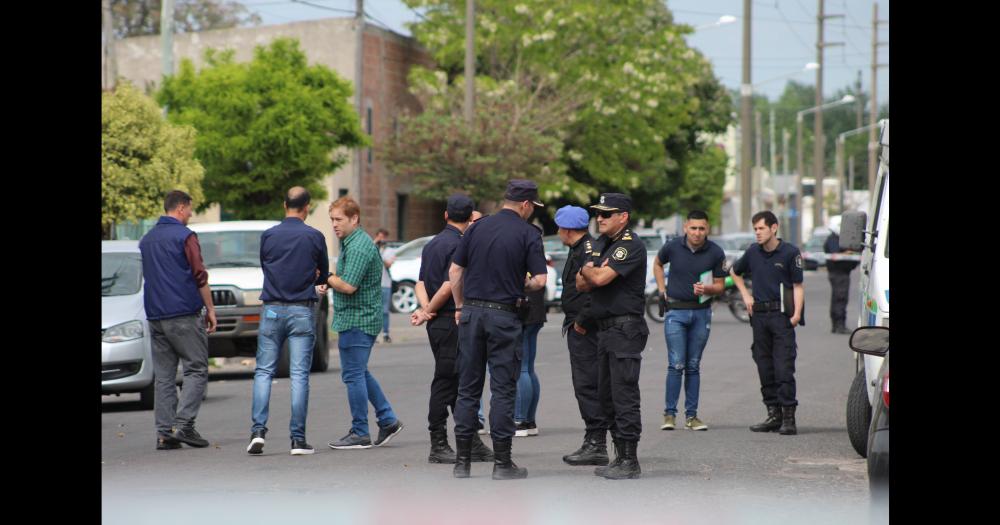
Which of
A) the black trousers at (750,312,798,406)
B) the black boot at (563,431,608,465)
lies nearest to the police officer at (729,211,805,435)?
the black trousers at (750,312,798,406)

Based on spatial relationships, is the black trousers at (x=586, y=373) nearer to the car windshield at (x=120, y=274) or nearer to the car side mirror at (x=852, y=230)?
the car side mirror at (x=852, y=230)

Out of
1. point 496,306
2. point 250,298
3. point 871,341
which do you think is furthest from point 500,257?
point 250,298

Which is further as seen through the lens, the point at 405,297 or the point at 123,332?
the point at 405,297

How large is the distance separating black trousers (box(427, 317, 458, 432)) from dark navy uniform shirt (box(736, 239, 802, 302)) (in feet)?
9.68

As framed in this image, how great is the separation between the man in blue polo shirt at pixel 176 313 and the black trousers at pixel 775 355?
4328 mm

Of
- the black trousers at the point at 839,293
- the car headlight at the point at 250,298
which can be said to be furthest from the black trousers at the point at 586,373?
the black trousers at the point at 839,293

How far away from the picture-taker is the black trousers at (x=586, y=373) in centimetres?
1031

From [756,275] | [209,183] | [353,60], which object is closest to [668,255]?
[756,275]

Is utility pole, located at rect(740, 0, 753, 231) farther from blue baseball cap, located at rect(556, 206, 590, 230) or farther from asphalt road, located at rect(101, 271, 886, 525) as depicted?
blue baseball cap, located at rect(556, 206, 590, 230)

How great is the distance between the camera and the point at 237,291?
16953 mm

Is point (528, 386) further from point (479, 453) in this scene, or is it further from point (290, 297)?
point (290, 297)

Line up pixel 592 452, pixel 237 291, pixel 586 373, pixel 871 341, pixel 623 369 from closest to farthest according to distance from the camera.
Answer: pixel 871 341 < pixel 623 369 < pixel 592 452 < pixel 586 373 < pixel 237 291

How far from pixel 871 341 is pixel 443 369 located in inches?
195
